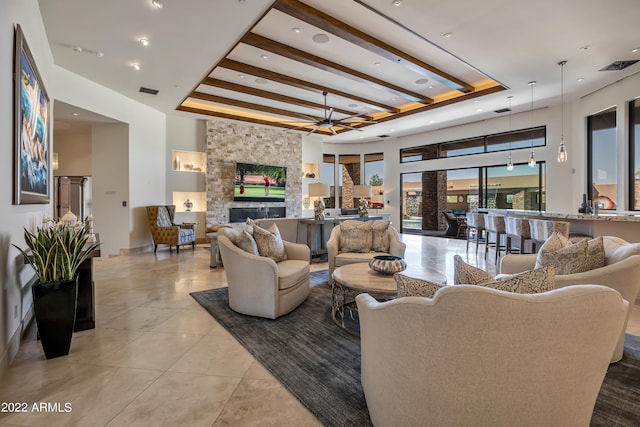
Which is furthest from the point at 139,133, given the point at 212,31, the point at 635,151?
the point at 635,151

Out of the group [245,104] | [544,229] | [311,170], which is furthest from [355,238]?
[311,170]

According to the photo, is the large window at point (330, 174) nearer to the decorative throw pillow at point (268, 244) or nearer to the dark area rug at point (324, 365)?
the decorative throw pillow at point (268, 244)

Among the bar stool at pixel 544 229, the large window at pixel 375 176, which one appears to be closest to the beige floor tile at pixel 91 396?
the bar stool at pixel 544 229

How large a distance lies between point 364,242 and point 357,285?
1696mm

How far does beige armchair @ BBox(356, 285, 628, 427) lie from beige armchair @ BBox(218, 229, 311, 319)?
192 centimetres

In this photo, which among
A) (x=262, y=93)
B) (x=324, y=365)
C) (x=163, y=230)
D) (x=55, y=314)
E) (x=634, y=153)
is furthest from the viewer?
(x=163, y=230)

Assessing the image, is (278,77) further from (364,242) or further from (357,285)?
(357,285)

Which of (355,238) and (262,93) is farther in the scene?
(262,93)

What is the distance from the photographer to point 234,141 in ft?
29.0

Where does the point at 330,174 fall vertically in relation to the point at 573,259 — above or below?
above

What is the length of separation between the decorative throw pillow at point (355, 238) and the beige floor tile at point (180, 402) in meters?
2.60

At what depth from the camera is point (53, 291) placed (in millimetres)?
2379

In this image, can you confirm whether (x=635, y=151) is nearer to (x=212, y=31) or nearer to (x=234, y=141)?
(x=212, y=31)

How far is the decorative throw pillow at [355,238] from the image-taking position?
4383 millimetres
